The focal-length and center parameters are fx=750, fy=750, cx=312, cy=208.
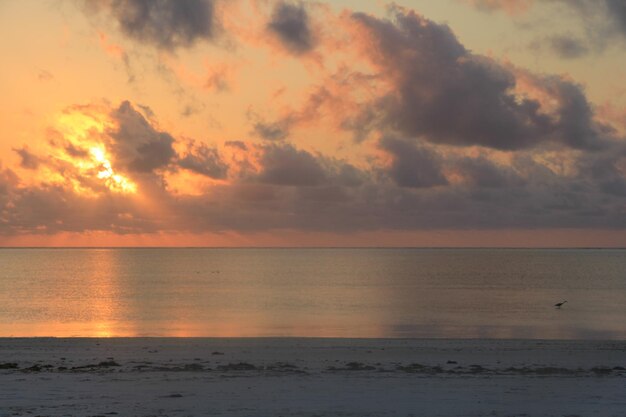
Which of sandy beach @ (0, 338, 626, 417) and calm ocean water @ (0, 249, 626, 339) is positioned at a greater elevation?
calm ocean water @ (0, 249, 626, 339)

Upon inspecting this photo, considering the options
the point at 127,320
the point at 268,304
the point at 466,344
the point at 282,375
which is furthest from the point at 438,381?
the point at 268,304

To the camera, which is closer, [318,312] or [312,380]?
[312,380]

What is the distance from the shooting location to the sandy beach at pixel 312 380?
18828 mm

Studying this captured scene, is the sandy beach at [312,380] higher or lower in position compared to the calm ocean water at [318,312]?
lower

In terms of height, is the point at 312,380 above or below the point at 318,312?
below

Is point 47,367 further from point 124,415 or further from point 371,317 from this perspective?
point 371,317

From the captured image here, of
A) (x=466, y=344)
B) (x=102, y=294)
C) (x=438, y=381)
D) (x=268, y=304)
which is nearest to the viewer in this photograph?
(x=438, y=381)

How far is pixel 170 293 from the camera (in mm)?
92250

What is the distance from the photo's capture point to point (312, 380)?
75.8 feet

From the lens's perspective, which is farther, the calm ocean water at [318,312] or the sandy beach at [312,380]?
the calm ocean water at [318,312]

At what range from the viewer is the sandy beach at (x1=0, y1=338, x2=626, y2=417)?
1883 centimetres

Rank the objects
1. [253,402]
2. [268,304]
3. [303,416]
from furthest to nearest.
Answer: [268,304], [253,402], [303,416]

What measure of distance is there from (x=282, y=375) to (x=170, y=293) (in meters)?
70.3

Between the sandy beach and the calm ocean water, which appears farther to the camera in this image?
the calm ocean water
